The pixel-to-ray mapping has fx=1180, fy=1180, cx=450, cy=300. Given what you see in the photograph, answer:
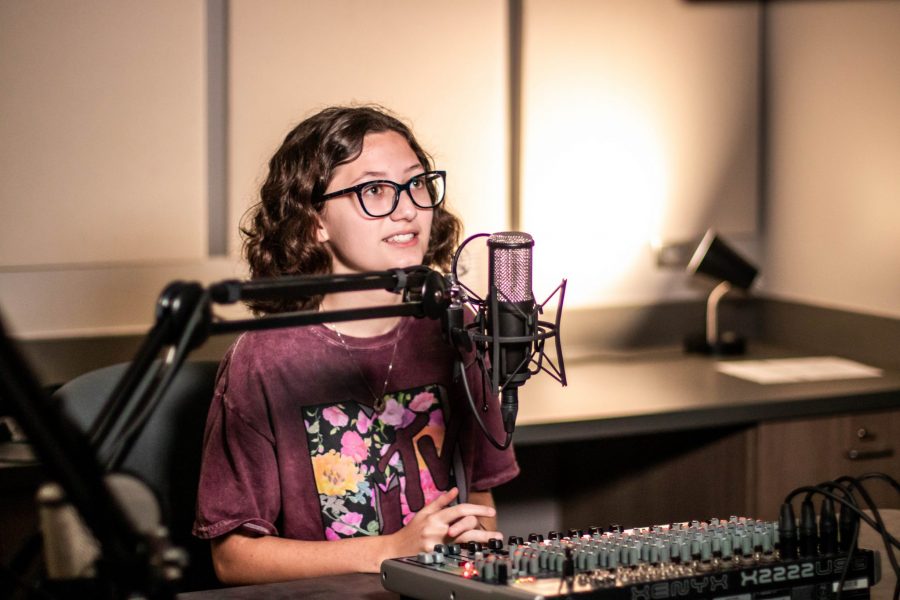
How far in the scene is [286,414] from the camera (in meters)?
1.69

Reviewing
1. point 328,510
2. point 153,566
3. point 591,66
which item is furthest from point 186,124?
point 153,566

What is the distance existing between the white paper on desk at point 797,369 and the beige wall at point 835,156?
0.15m

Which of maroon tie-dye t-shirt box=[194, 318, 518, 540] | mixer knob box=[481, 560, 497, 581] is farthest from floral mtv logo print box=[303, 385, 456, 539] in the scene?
mixer knob box=[481, 560, 497, 581]

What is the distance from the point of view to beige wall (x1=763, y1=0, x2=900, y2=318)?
283cm

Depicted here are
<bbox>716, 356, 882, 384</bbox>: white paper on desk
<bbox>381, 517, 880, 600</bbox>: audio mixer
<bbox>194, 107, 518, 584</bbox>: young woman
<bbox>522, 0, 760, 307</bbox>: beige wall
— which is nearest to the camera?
<bbox>381, 517, 880, 600</bbox>: audio mixer

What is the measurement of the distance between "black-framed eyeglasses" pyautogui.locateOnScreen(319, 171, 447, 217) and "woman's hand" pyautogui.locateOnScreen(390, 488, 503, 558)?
470mm

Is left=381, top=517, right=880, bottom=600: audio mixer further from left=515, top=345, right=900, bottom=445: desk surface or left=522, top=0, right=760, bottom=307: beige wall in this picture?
left=522, top=0, right=760, bottom=307: beige wall

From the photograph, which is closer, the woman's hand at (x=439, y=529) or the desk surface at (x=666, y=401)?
the woman's hand at (x=439, y=529)

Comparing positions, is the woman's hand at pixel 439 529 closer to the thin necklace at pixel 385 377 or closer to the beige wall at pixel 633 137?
the thin necklace at pixel 385 377

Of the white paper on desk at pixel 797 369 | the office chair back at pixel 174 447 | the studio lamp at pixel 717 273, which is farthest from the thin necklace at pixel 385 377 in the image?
the studio lamp at pixel 717 273

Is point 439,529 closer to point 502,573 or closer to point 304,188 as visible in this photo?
point 502,573

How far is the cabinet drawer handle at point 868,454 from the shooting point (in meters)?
2.59

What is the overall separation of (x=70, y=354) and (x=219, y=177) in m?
0.52

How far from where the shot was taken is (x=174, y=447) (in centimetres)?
175
